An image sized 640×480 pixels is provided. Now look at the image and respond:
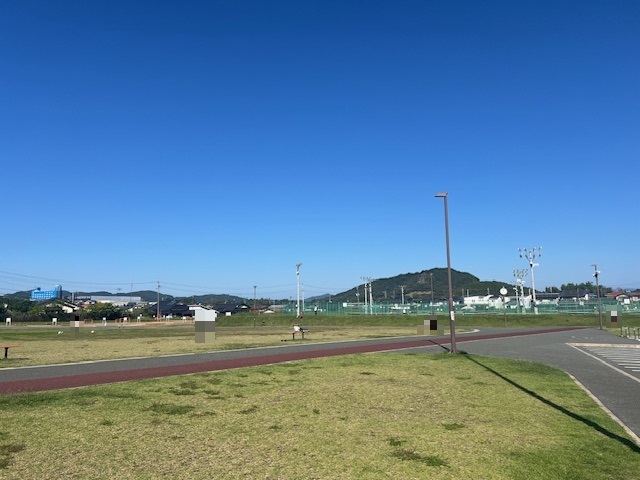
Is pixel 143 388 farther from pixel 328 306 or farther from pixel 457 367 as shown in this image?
pixel 328 306

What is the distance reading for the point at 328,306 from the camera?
88.0 m

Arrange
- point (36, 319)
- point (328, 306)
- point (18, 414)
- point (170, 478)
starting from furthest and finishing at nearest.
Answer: point (328, 306), point (36, 319), point (18, 414), point (170, 478)

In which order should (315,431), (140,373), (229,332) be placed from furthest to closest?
(229,332) → (140,373) → (315,431)

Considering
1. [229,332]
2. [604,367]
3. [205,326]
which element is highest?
[205,326]

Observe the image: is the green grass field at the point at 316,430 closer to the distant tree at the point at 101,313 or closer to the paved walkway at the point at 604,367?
the paved walkway at the point at 604,367

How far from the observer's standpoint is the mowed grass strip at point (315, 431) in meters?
6.17

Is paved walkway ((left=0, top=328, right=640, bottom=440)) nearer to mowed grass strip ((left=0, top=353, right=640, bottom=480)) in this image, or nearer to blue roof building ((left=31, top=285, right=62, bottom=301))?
mowed grass strip ((left=0, top=353, right=640, bottom=480))

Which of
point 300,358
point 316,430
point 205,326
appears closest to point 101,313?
point 205,326

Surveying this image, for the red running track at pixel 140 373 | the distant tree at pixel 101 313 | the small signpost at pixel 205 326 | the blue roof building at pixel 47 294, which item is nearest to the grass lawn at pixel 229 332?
the small signpost at pixel 205 326

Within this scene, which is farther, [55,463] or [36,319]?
[36,319]

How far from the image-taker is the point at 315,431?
8008mm

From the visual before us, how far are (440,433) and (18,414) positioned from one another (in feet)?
26.6

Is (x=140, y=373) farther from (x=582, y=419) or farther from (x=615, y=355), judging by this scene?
(x=615, y=355)

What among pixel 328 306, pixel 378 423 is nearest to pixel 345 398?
pixel 378 423
